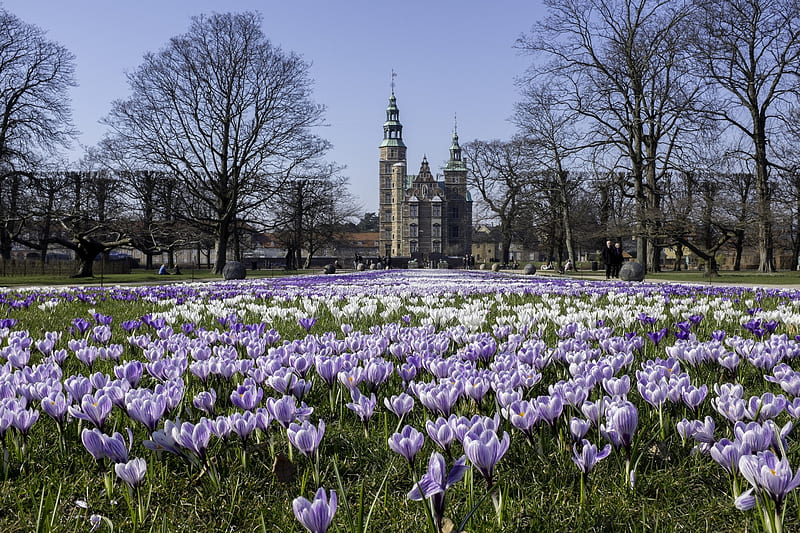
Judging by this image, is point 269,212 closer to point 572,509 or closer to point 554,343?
point 554,343

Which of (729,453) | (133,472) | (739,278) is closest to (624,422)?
(729,453)

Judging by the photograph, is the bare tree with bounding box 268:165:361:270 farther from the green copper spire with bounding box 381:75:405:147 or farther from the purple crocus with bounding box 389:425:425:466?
the green copper spire with bounding box 381:75:405:147

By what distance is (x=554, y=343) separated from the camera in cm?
444

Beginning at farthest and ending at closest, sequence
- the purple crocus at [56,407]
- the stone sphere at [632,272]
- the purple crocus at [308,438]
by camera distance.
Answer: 1. the stone sphere at [632,272]
2. the purple crocus at [56,407]
3. the purple crocus at [308,438]

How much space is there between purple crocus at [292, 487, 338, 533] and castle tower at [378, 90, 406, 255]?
129 metres

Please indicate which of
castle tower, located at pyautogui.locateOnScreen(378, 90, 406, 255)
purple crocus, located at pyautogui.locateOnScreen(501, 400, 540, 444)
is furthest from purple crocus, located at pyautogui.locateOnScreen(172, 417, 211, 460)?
castle tower, located at pyautogui.locateOnScreen(378, 90, 406, 255)

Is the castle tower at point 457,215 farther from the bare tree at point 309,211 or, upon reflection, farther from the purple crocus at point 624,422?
the purple crocus at point 624,422

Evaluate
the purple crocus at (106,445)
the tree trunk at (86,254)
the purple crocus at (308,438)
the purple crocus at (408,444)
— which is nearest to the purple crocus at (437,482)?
the purple crocus at (408,444)

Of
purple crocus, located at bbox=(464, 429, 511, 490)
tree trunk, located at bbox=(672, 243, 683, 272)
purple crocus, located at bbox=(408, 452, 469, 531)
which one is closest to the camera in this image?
purple crocus, located at bbox=(408, 452, 469, 531)

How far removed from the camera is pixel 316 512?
3.75ft

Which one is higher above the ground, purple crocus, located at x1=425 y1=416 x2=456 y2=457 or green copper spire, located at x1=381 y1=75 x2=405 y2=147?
green copper spire, located at x1=381 y1=75 x2=405 y2=147

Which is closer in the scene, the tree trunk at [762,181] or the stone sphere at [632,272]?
the stone sphere at [632,272]

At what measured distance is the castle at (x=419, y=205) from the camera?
413ft

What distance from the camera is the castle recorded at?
125812mm
